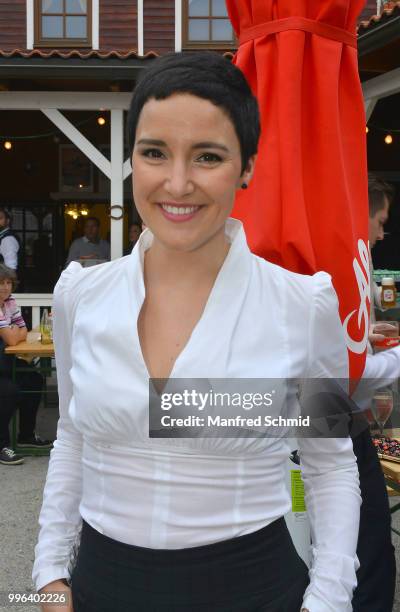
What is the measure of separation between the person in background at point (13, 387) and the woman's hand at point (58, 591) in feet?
14.1

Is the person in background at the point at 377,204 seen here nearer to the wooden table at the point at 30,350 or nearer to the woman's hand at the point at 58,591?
the woman's hand at the point at 58,591

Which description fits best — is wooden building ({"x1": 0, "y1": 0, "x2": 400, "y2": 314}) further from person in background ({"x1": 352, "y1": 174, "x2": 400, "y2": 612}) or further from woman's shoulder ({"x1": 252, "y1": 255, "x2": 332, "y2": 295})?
woman's shoulder ({"x1": 252, "y1": 255, "x2": 332, "y2": 295})

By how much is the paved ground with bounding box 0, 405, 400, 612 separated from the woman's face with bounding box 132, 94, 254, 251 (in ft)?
6.87

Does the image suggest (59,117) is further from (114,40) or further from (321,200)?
(321,200)

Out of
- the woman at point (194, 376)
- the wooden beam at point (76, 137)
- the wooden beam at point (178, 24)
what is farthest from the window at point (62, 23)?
the woman at point (194, 376)

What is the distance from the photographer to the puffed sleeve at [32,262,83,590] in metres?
1.26

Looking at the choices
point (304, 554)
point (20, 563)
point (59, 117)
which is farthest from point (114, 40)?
point (304, 554)

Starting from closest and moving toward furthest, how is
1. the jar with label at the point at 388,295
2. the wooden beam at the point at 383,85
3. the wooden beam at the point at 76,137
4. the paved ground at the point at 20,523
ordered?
the paved ground at the point at 20,523
the jar with label at the point at 388,295
the wooden beam at the point at 383,85
the wooden beam at the point at 76,137

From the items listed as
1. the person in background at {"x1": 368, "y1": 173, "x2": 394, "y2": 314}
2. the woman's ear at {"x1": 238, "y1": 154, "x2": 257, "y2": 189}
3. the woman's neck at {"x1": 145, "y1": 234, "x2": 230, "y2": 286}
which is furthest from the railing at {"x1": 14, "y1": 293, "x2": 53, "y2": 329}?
the woman's ear at {"x1": 238, "y1": 154, "x2": 257, "y2": 189}

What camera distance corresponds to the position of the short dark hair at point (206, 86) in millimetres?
1098

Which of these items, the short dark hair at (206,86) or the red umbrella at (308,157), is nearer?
the short dark hair at (206,86)

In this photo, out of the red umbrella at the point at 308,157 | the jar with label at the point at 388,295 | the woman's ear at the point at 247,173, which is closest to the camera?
the woman's ear at the point at 247,173

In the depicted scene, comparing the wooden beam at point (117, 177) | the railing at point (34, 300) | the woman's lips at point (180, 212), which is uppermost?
the wooden beam at point (117, 177)

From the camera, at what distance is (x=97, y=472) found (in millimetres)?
1174
